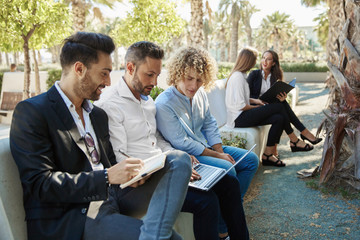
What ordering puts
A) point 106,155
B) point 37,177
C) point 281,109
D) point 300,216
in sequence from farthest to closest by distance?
point 281,109, point 300,216, point 106,155, point 37,177

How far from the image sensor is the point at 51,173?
1.57 meters

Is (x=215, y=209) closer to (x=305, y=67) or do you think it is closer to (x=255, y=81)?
(x=255, y=81)

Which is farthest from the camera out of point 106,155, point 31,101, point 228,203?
point 228,203

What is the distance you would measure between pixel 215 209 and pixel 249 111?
9.19 feet

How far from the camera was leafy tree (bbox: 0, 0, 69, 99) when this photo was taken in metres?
6.70

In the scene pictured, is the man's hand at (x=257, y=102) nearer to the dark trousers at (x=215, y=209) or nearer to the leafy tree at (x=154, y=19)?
the dark trousers at (x=215, y=209)

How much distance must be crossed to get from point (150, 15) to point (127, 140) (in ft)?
30.7

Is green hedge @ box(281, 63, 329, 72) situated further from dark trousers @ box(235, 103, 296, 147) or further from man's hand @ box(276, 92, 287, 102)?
dark trousers @ box(235, 103, 296, 147)

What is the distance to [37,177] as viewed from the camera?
153 cm

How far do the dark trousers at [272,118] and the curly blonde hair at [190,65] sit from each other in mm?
1797

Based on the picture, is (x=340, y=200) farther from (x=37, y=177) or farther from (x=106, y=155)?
(x=37, y=177)

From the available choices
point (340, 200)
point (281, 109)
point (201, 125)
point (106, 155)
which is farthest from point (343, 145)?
point (106, 155)

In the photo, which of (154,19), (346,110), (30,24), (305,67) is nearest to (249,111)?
(346,110)

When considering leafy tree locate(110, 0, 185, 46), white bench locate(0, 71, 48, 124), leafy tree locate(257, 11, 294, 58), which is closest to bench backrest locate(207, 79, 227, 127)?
leafy tree locate(110, 0, 185, 46)
